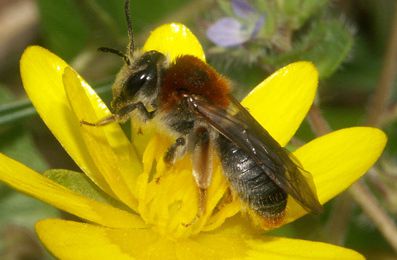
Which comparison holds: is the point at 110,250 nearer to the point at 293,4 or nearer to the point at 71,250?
the point at 71,250

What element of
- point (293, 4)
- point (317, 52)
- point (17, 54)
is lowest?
point (17, 54)

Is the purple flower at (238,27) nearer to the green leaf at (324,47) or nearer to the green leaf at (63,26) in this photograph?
the green leaf at (324,47)

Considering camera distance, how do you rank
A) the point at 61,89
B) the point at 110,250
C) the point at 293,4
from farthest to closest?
the point at 293,4
the point at 61,89
the point at 110,250

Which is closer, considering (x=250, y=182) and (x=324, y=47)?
(x=250, y=182)

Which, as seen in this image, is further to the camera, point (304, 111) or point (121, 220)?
point (304, 111)

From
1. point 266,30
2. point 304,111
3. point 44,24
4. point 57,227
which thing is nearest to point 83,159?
point 57,227

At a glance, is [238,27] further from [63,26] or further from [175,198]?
[63,26]

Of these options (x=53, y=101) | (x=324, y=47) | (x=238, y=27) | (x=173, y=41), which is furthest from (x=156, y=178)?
(x=324, y=47)

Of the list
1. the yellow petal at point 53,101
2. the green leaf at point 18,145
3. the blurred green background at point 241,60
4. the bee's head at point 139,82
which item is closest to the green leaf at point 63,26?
the blurred green background at point 241,60
